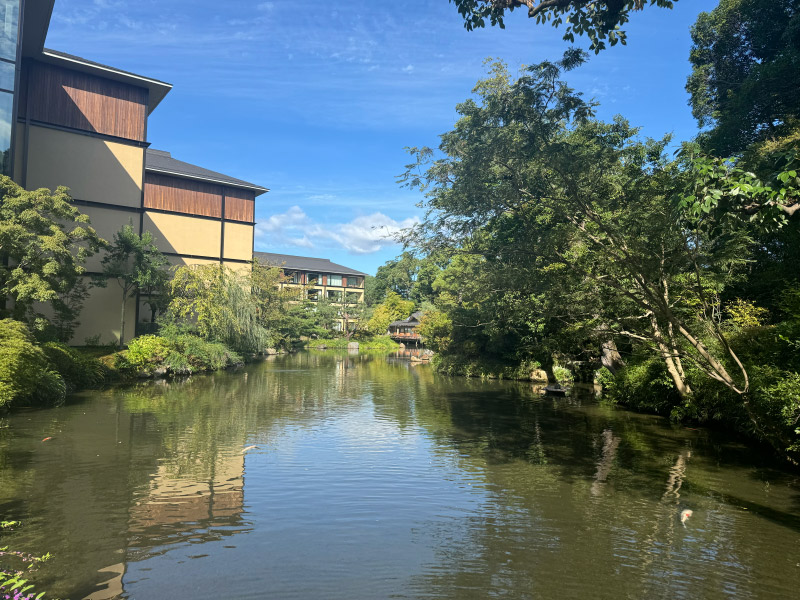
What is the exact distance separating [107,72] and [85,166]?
13.7ft

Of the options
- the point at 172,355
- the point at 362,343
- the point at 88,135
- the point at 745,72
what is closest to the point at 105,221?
the point at 88,135

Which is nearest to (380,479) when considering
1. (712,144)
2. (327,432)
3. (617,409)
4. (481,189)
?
(327,432)

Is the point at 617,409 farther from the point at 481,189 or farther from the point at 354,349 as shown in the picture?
the point at 354,349

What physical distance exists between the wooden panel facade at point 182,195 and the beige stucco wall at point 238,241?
1.24 m

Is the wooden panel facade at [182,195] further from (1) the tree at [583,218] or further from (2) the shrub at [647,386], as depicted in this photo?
(2) the shrub at [647,386]

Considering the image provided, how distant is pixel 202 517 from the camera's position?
678cm

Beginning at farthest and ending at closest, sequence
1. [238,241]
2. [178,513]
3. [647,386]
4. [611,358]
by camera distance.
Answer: [238,241]
[611,358]
[647,386]
[178,513]

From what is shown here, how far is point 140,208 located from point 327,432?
17914 mm

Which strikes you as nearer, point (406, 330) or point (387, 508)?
point (387, 508)

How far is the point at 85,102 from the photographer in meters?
23.2

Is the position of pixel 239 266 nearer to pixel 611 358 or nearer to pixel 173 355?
pixel 173 355

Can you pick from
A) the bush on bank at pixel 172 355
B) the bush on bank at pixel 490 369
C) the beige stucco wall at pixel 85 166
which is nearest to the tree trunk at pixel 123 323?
the bush on bank at pixel 172 355

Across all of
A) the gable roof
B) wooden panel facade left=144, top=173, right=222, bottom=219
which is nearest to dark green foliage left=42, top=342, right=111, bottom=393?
wooden panel facade left=144, top=173, right=222, bottom=219

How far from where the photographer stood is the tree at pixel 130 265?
22781 mm
